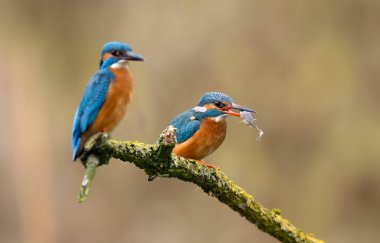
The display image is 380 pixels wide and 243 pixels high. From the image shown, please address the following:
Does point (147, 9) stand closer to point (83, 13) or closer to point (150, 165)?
point (83, 13)

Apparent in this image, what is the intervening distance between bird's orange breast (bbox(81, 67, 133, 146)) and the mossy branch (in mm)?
74

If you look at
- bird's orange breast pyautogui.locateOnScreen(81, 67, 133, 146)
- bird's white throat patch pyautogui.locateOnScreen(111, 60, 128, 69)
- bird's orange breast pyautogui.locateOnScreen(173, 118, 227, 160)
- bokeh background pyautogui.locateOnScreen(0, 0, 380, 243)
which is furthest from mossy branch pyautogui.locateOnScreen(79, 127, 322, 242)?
bokeh background pyautogui.locateOnScreen(0, 0, 380, 243)

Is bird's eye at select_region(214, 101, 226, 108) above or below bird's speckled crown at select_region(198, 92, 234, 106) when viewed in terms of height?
below

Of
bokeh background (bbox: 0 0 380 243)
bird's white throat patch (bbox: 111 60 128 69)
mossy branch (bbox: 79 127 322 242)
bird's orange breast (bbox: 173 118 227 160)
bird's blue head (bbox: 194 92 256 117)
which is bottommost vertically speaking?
mossy branch (bbox: 79 127 322 242)

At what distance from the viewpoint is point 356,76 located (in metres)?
9.99

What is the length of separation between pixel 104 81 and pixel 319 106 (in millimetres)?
7273

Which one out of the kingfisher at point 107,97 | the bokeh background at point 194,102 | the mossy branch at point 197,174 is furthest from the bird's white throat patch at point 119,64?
the bokeh background at point 194,102

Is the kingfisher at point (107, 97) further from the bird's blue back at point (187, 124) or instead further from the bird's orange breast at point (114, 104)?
the bird's blue back at point (187, 124)

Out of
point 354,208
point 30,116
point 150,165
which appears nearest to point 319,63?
point 354,208

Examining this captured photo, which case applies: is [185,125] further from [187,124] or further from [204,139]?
[204,139]

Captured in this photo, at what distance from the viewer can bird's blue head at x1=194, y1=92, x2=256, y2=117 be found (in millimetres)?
3947

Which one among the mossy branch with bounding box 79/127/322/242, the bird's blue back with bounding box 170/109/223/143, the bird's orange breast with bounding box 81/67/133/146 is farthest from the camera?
the bird's blue back with bounding box 170/109/223/143

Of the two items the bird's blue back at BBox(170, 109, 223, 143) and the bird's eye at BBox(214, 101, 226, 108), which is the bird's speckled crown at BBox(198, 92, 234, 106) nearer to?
the bird's eye at BBox(214, 101, 226, 108)

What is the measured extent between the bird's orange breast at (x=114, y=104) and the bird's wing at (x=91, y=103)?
21mm
